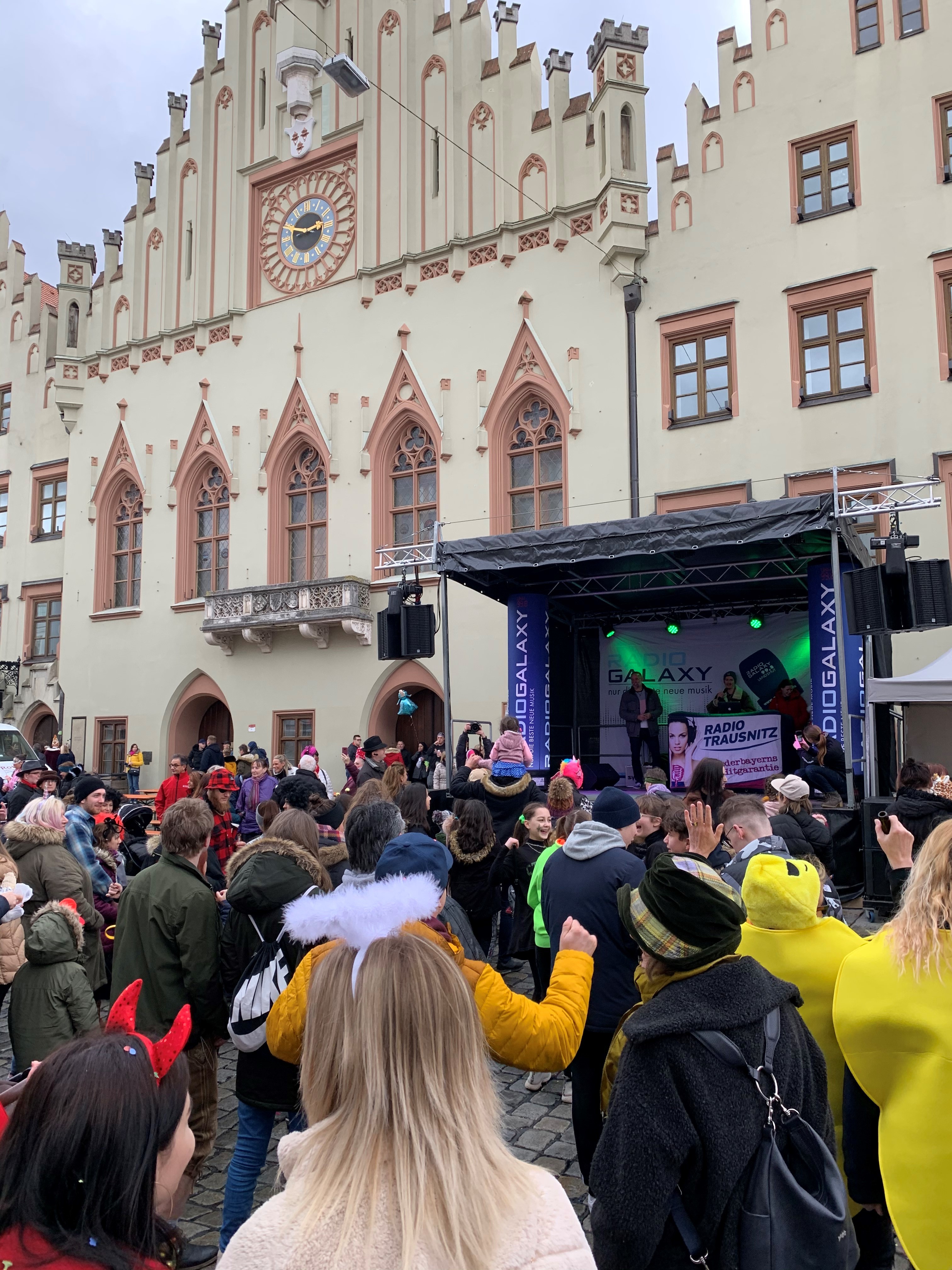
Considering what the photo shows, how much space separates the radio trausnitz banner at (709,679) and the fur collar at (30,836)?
38.1ft

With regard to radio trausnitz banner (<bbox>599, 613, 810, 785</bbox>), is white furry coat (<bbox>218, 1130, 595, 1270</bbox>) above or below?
below

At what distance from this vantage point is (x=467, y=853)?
257 inches

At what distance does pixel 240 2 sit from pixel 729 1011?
87.7 ft

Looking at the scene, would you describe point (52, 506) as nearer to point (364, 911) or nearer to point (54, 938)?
point (54, 938)

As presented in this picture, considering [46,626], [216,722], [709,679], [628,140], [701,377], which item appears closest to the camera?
[701,377]

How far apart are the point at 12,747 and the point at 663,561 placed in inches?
556

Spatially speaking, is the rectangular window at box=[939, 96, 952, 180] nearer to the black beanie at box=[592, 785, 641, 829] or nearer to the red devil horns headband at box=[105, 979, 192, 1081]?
the black beanie at box=[592, 785, 641, 829]

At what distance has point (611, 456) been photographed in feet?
57.1

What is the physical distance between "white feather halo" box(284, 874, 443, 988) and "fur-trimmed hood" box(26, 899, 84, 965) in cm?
256

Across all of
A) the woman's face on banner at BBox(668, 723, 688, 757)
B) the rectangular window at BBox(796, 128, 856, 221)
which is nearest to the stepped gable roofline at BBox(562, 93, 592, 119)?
the rectangular window at BBox(796, 128, 856, 221)

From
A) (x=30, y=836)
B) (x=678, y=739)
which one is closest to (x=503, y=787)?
(x=30, y=836)

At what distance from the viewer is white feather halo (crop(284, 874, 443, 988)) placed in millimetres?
1902

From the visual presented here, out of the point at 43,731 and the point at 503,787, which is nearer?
the point at 503,787

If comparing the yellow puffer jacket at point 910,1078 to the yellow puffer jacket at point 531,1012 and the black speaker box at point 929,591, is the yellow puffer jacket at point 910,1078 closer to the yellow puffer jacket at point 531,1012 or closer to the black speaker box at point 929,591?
the yellow puffer jacket at point 531,1012
